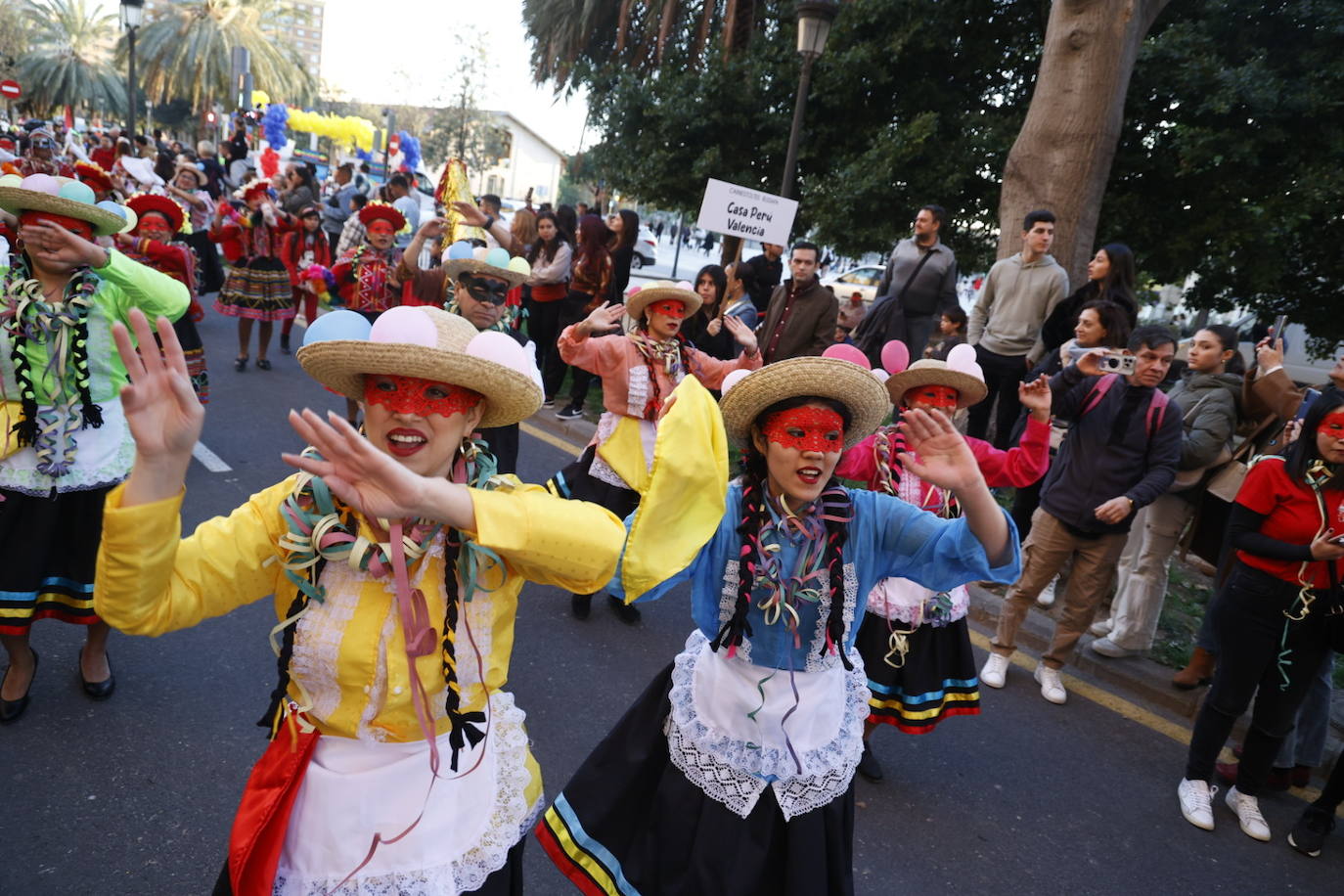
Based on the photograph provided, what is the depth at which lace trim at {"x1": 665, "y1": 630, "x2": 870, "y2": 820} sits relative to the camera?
242cm

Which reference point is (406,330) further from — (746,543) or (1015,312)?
(1015,312)

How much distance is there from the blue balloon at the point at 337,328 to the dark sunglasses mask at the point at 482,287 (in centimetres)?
272

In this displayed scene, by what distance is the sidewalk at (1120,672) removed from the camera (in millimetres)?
4703

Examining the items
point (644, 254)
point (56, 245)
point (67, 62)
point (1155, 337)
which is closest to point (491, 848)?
point (56, 245)

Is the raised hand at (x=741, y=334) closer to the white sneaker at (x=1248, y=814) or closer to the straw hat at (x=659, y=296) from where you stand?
the straw hat at (x=659, y=296)

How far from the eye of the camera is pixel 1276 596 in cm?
360

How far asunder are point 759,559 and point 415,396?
110cm

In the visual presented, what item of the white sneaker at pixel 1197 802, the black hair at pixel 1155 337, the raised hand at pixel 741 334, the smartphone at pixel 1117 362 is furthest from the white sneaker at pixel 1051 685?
the raised hand at pixel 741 334

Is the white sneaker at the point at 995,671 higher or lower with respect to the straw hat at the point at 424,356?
lower

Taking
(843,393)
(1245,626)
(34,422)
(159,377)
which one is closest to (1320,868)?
(1245,626)

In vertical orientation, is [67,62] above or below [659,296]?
above

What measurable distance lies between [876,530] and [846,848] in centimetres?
92

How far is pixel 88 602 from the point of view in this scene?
3584mm

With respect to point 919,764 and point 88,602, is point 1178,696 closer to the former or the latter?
point 919,764
